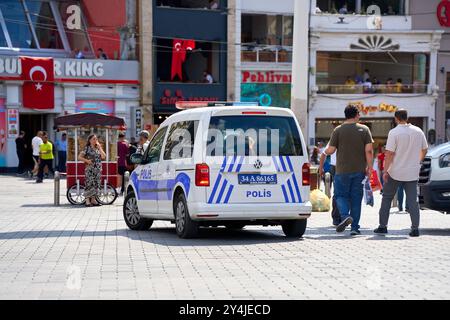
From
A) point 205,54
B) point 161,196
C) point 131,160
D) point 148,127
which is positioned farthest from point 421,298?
point 205,54

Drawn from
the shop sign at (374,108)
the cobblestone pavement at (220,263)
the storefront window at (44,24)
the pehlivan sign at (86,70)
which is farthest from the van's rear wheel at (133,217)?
the shop sign at (374,108)

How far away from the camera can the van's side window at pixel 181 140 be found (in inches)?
558

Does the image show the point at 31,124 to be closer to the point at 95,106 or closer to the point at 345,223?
the point at 95,106

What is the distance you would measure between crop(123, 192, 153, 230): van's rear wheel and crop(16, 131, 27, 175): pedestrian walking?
961 inches

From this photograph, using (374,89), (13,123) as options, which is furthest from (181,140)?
(374,89)

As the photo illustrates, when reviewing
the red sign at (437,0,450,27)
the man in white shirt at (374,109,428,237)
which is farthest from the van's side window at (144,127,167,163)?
the red sign at (437,0,450,27)

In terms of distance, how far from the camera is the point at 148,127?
45.0 m

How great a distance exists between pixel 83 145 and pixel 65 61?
17.3 m

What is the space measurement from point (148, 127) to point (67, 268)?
1360 inches

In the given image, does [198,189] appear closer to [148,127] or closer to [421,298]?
[421,298]

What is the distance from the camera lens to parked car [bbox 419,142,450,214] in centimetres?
1540

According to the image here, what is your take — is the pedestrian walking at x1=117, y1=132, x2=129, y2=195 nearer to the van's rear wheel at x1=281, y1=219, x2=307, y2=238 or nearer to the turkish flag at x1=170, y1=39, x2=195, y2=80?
the van's rear wheel at x1=281, y1=219, x2=307, y2=238

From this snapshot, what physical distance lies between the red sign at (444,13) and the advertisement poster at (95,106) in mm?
18018

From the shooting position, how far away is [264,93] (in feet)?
160
